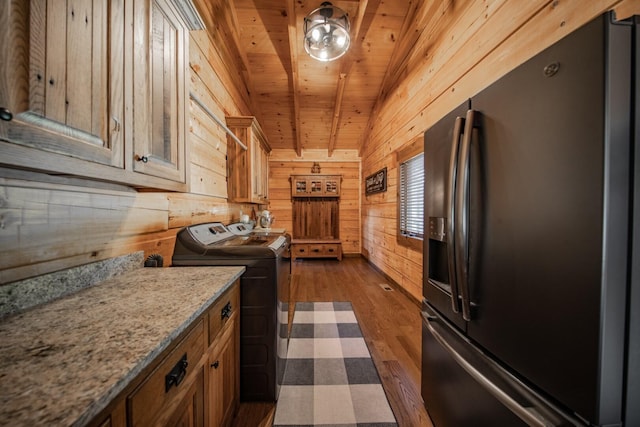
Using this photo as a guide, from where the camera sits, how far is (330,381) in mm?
1690

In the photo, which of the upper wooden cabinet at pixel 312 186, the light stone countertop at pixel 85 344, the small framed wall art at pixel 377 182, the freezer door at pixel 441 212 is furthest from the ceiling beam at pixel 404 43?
the light stone countertop at pixel 85 344

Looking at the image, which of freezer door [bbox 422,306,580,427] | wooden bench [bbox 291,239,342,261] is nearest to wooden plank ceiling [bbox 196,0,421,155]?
wooden bench [bbox 291,239,342,261]

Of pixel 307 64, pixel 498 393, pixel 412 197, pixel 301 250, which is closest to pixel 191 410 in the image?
pixel 498 393

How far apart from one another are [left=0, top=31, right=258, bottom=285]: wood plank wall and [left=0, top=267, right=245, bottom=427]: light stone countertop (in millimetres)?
176

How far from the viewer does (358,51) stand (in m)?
3.39

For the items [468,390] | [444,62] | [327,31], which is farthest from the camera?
[327,31]

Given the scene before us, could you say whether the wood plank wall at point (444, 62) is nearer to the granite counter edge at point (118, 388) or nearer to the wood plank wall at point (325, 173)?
the wood plank wall at point (325, 173)

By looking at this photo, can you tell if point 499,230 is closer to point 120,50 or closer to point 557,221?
point 557,221

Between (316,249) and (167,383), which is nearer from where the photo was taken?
(167,383)

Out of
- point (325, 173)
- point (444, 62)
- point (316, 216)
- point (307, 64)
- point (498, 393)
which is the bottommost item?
point (498, 393)

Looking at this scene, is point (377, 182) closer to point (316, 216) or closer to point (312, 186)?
point (312, 186)

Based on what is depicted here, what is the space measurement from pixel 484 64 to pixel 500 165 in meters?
1.49

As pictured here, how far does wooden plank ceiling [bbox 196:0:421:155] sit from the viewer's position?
2.77 metres

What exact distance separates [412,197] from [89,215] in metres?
2.92
